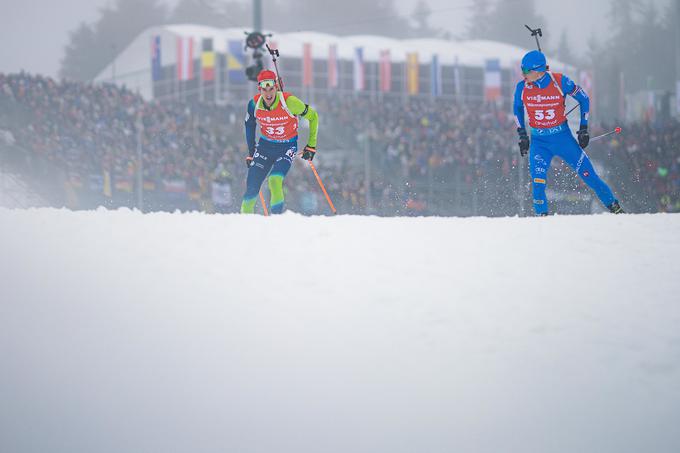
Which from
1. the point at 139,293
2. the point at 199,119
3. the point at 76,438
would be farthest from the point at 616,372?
the point at 199,119

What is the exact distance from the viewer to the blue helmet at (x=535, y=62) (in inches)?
344

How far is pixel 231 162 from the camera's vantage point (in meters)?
18.8

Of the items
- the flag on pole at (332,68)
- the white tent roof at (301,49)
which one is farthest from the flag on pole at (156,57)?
the flag on pole at (332,68)

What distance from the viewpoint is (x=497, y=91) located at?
97.8 ft

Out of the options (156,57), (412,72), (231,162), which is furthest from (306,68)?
(231,162)

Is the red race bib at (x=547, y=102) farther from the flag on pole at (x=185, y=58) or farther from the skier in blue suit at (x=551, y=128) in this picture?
the flag on pole at (x=185, y=58)

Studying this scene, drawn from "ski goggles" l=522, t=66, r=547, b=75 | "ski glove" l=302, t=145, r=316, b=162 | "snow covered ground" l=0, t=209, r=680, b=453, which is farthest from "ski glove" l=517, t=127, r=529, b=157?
"snow covered ground" l=0, t=209, r=680, b=453

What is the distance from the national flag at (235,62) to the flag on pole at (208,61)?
3.47ft

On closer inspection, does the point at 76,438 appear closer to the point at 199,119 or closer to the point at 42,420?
the point at 42,420

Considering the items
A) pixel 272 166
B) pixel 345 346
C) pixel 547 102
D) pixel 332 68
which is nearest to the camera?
pixel 345 346

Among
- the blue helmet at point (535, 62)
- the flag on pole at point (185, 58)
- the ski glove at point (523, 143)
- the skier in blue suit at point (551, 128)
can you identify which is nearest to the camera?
the blue helmet at point (535, 62)

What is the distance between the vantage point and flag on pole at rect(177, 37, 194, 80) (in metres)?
29.1

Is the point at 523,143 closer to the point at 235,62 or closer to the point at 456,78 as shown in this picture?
the point at 235,62

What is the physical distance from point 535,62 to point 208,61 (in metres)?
21.0
